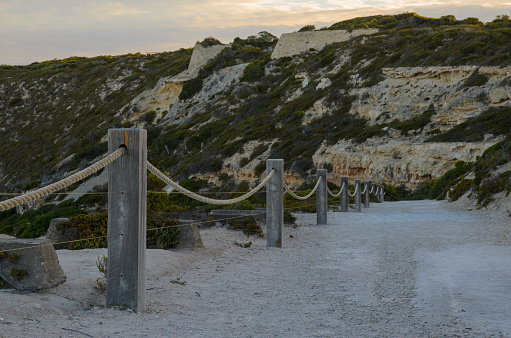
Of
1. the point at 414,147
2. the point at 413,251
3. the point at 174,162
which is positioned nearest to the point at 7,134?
the point at 174,162

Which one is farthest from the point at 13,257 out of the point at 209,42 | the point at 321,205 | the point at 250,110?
the point at 209,42

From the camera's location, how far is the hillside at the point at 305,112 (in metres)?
33.2

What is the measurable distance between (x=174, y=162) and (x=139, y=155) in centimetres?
4733

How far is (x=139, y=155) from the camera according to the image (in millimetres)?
4492

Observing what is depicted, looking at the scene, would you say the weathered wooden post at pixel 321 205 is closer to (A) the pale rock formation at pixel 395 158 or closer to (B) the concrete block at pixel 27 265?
(B) the concrete block at pixel 27 265

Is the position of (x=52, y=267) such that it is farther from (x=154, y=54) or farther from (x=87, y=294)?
(x=154, y=54)

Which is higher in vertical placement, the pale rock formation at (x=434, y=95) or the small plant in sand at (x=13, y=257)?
the pale rock formation at (x=434, y=95)

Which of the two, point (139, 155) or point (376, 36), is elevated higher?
point (376, 36)

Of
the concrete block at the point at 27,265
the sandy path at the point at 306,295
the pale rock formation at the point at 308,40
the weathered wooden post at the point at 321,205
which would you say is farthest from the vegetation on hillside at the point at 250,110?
the concrete block at the point at 27,265

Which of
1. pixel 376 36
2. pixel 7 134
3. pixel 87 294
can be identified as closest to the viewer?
pixel 87 294

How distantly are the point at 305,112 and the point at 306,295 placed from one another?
128 feet

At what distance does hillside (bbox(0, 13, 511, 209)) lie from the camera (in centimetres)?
3322

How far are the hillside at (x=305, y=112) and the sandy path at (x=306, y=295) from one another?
79.7ft

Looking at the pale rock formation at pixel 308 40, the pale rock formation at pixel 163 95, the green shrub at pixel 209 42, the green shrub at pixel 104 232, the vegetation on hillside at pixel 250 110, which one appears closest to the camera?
the green shrub at pixel 104 232
